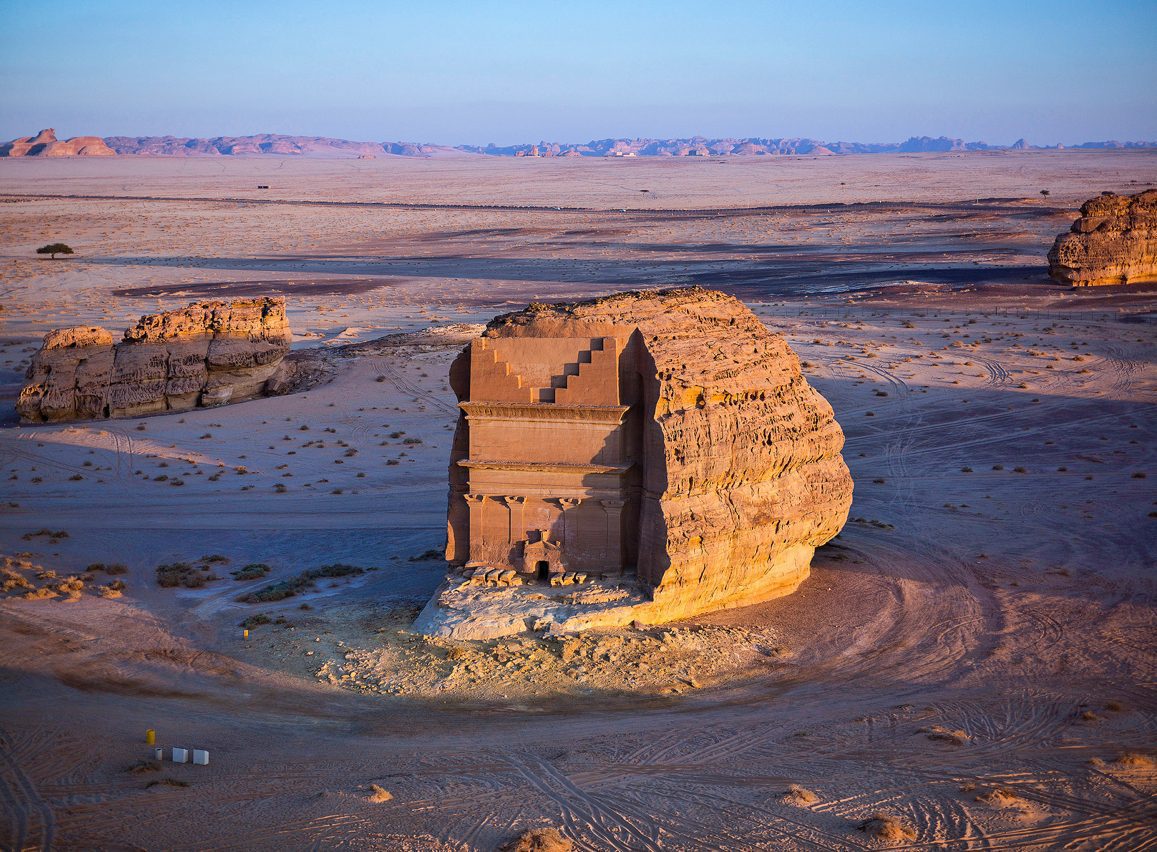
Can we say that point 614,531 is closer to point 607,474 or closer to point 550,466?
point 607,474

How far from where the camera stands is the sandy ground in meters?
11.3

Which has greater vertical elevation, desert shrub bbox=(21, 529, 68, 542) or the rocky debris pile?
the rocky debris pile

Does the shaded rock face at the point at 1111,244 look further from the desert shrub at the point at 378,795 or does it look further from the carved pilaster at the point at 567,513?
the desert shrub at the point at 378,795

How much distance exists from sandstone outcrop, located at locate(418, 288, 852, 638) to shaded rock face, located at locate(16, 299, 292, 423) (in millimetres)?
17842

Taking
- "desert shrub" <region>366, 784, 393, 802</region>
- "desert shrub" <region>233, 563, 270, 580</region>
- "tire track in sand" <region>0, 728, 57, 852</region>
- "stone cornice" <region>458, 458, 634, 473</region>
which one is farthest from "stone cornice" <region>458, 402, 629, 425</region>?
"tire track in sand" <region>0, 728, 57, 852</region>

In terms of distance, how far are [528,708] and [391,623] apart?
347 cm

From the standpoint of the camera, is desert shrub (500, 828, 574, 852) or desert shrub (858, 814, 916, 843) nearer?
desert shrub (500, 828, 574, 852)

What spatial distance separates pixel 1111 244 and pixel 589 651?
44.6m

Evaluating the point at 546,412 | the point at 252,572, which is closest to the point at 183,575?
the point at 252,572

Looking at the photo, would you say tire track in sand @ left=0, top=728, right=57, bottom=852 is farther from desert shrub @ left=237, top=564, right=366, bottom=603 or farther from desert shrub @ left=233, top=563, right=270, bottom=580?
desert shrub @ left=233, top=563, right=270, bottom=580

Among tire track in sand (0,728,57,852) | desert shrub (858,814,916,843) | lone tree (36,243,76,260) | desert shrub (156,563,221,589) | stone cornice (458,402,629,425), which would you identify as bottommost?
tire track in sand (0,728,57,852)

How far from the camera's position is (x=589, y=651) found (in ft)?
48.0

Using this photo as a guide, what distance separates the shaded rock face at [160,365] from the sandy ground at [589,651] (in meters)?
1.17

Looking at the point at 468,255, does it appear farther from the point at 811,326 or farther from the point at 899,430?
the point at 899,430
